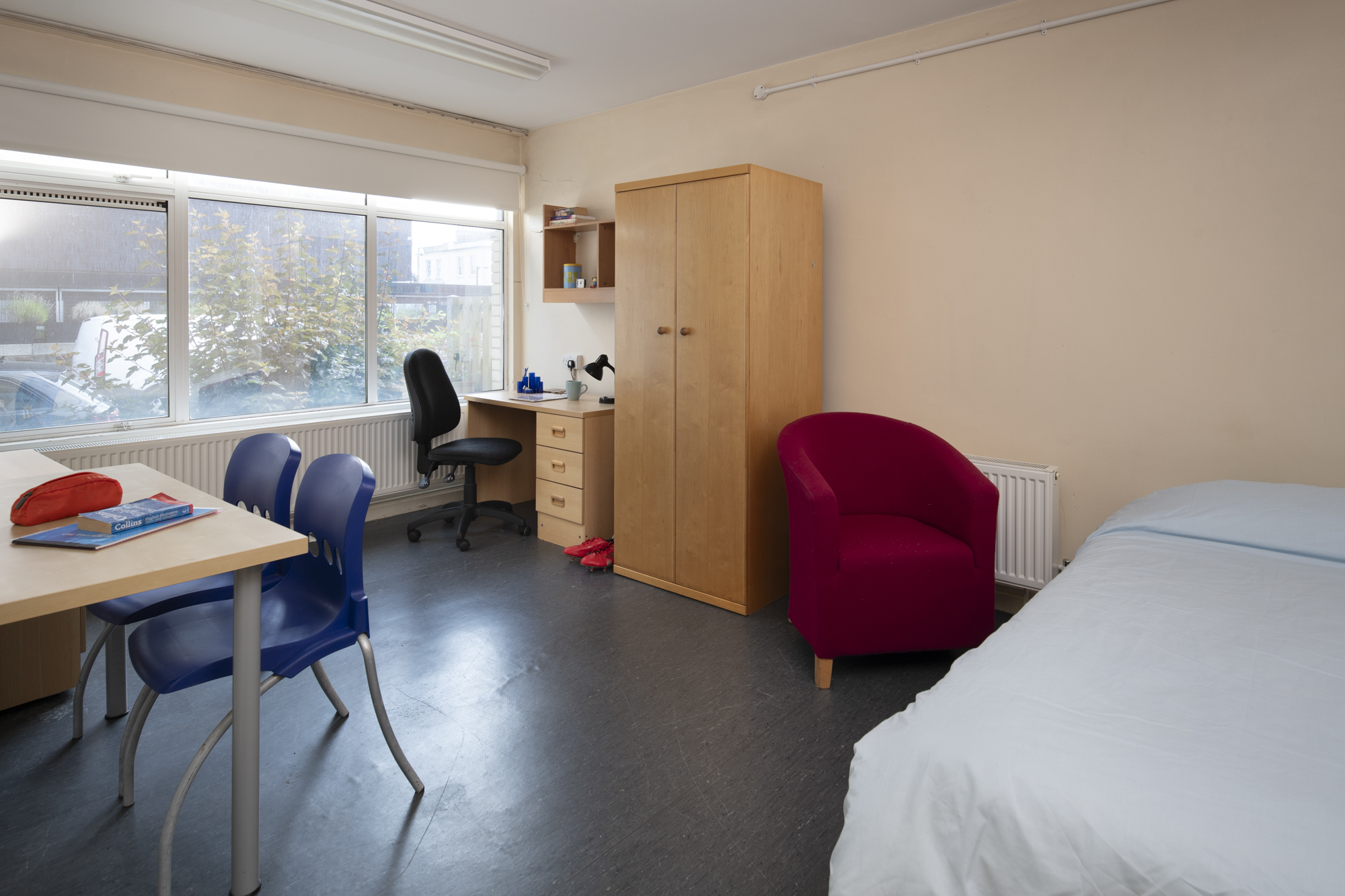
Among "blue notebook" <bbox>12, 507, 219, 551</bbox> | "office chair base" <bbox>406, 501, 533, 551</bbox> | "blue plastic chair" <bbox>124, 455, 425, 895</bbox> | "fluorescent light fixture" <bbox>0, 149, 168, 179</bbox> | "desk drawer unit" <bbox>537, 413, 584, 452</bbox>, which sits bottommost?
"office chair base" <bbox>406, 501, 533, 551</bbox>

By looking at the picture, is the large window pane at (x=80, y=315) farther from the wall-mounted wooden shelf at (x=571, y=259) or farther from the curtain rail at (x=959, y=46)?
the curtain rail at (x=959, y=46)

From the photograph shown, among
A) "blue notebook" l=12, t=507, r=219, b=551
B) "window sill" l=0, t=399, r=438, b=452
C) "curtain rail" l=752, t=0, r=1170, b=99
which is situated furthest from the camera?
"window sill" l=0, t=399, r=438, b=452

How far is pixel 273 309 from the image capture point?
4543mm

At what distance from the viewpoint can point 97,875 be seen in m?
1.77

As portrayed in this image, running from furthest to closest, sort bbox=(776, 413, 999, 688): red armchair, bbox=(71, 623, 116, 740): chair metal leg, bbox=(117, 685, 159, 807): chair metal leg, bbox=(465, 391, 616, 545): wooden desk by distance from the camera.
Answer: bbox=(465, 391, 616, 545): wooden desk, bbox=(776, 413, 999, 688): red armchair, bbox=(71, 623, 116, 740): chair metal leg, bbox=(117, 685, 159, 807): chair metal leg

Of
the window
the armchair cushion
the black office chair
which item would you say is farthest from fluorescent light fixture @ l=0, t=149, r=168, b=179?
the armchair cushion

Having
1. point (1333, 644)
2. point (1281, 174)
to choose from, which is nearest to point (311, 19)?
point (1281, 174)

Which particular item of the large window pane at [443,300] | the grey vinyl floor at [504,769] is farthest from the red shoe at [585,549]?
the large window pane at [443,300]

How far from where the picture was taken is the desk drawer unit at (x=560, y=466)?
431 cm

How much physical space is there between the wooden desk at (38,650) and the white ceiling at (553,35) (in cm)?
207

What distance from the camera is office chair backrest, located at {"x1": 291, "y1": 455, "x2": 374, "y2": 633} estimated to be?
195 centimetres

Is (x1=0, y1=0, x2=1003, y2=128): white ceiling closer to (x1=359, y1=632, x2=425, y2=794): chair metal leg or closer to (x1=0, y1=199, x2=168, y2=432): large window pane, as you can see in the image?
(x1=0, y1=199, x2=168, y2=432): large window pane

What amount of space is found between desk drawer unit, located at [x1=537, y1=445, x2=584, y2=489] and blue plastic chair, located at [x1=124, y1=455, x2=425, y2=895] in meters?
2.11

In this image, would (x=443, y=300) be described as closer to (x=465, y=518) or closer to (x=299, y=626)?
(x=465, y=518)
